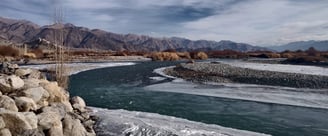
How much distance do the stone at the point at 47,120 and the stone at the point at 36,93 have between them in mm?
1316

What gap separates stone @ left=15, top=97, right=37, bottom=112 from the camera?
9.21 meters

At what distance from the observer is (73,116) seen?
1051 centimetres

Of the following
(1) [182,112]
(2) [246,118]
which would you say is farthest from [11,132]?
(2) [246,118]

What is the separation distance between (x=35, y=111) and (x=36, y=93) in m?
0.99

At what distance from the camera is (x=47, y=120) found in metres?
8.64

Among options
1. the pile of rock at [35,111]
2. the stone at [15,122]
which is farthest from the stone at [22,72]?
the stone at [15,122]

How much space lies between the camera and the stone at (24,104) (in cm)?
921

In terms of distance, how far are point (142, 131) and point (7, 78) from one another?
477 cm

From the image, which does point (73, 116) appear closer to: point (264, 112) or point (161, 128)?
point (161, 128)

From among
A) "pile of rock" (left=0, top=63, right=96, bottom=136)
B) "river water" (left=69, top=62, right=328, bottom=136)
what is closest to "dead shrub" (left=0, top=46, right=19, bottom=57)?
"river water" (left=69, top=62, right=328, bottom=136)

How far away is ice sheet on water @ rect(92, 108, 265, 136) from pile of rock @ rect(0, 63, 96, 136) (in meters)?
0.62

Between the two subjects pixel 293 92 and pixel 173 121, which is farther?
pixel 293 92

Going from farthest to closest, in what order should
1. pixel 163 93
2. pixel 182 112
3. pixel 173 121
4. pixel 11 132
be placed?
pixel 163 93, pixel 182 112, pixel 173 121, pixel 11 132

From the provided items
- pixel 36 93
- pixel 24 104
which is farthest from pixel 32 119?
pixel 36 93
